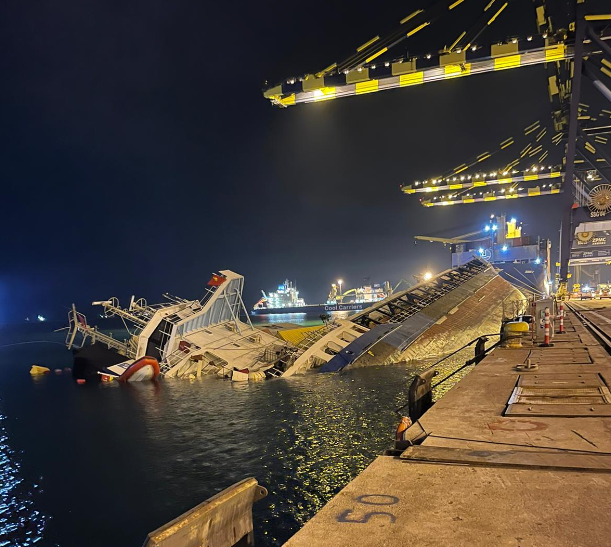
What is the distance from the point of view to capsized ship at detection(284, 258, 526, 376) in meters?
28.6

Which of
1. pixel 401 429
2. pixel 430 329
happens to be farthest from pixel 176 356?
pixel 401 429

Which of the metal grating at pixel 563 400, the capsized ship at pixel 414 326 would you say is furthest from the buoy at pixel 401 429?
the capsized ship at pixel 414 326

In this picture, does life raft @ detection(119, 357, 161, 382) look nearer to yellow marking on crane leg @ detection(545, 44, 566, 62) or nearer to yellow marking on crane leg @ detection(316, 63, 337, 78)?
yellow marking on crane leg @ detection(316, 63, 337, 78)

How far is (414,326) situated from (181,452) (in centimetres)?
2204

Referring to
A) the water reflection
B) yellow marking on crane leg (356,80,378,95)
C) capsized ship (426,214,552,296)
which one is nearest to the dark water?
the water reflection

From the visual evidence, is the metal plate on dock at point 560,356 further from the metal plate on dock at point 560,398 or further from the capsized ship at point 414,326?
the capsized ship at point 414,326

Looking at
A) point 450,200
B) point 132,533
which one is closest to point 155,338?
point 132,533

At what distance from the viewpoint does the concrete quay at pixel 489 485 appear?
3.44m

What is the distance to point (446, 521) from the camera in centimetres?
366

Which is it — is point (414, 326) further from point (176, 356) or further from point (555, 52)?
point (555, 52)

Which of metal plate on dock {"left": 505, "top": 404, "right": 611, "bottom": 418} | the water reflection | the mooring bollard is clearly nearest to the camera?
metal plate on dock {"left": 505, "top": 404, "right": 611, "bottom": 418}

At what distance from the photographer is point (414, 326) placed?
32.0 meters

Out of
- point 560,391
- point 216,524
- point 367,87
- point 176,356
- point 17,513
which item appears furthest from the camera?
point 176,356

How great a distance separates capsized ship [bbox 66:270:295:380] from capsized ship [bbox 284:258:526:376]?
457cm
